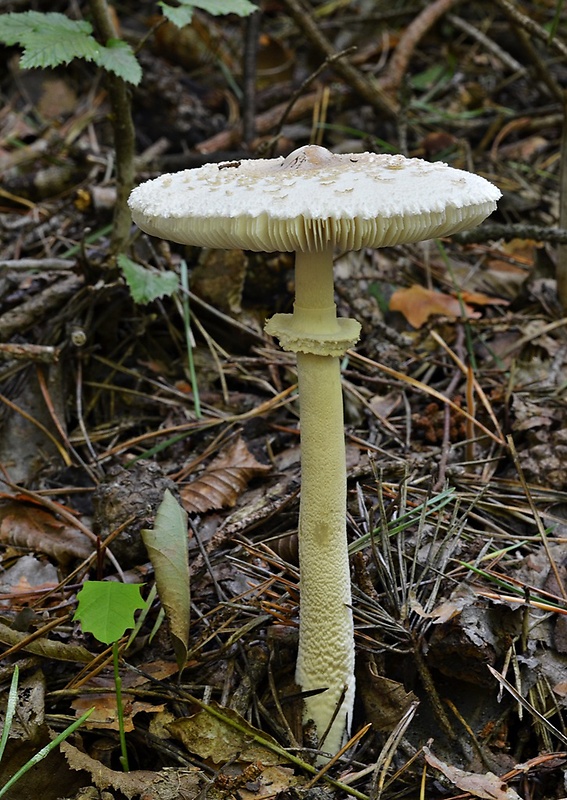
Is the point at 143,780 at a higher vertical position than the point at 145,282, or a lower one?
lower

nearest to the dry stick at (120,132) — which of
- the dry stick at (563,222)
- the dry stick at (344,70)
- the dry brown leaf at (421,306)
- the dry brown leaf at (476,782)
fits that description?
the dry brown leaf at (421,306)

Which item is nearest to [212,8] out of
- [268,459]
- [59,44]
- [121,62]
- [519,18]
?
[121,62]

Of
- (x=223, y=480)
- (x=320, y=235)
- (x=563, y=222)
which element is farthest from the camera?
(x=563, y=222)

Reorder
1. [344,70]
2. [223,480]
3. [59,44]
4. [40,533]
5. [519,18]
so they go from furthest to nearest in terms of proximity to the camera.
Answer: [344,70], [519,18], [223,480], [40,533], [59,44]

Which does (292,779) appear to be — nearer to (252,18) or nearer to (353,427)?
(353,427)

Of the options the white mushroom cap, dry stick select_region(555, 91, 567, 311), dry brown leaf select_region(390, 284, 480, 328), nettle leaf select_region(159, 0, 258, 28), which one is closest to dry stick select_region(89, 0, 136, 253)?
nettle leaf select_region(159, 0, 258, 28)

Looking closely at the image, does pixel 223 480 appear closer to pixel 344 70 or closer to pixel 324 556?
pixel 324 556

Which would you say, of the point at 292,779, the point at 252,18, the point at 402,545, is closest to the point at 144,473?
the point at 402,545
